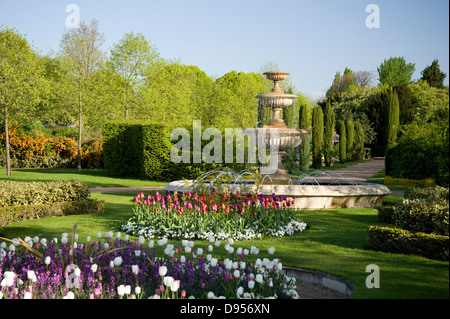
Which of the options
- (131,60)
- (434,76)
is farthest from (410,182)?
(434,76)

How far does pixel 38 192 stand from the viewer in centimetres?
1078

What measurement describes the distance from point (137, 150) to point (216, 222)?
13546 mm

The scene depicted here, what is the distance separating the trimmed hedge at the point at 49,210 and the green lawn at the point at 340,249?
325 mm

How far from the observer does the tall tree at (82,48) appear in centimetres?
2323

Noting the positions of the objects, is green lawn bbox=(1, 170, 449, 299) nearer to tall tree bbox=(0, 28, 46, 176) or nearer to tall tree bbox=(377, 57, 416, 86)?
tall tree bbox=(0, 28, 46, 176)

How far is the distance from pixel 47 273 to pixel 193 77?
39.6 metres

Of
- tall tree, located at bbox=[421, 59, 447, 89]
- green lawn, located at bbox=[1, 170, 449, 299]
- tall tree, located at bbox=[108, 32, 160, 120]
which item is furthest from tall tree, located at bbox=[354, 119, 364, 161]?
green lawn, located at bbox=[1, 170, 449, 299]

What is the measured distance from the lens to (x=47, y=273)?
484 cm

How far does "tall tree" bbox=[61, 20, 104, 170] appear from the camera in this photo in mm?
23234
